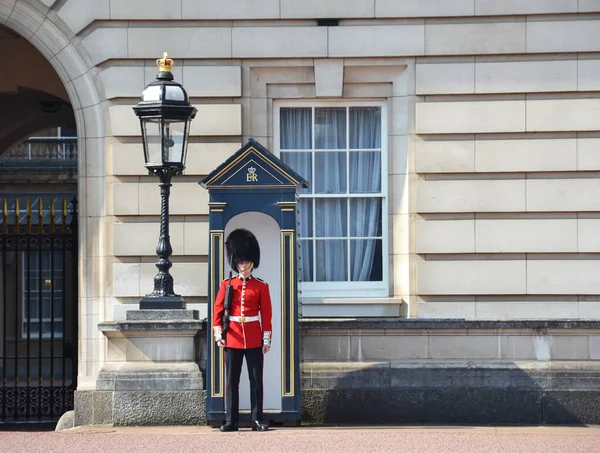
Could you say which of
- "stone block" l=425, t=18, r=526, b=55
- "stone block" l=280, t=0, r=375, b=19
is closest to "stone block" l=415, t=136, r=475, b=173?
"stone block" l=425, t=18, r=526, b=55

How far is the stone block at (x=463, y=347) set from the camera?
11.3 meters

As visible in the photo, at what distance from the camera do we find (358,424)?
11.1 m

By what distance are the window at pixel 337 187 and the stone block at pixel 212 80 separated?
1.73 feet

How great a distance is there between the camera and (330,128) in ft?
39.4

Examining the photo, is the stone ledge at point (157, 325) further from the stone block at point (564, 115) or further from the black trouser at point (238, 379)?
the stone block at point (564, 115)

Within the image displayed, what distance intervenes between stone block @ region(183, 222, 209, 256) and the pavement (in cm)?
161

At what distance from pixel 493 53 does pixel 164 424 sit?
4063 millimetres

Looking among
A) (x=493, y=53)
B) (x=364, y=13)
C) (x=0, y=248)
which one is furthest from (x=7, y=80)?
(x=493, y=53)

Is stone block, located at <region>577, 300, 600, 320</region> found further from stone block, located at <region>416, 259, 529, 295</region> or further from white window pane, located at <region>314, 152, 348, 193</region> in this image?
white window pane, located at <region>314, 152, 348, 193</region>

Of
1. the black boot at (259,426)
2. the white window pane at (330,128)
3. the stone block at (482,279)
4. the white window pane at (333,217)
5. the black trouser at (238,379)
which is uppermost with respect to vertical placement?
A: the white window pane at (330,128)

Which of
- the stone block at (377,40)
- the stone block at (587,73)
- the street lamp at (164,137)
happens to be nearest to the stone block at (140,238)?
the street lamp at (164,137)

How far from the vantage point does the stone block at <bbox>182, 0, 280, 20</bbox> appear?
37.8 feet

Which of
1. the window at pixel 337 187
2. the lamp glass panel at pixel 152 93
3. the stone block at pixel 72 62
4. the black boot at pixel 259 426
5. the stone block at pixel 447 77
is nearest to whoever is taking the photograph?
the black boot at pixel 259 426

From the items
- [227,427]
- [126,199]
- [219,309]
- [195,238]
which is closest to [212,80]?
[126,199]
